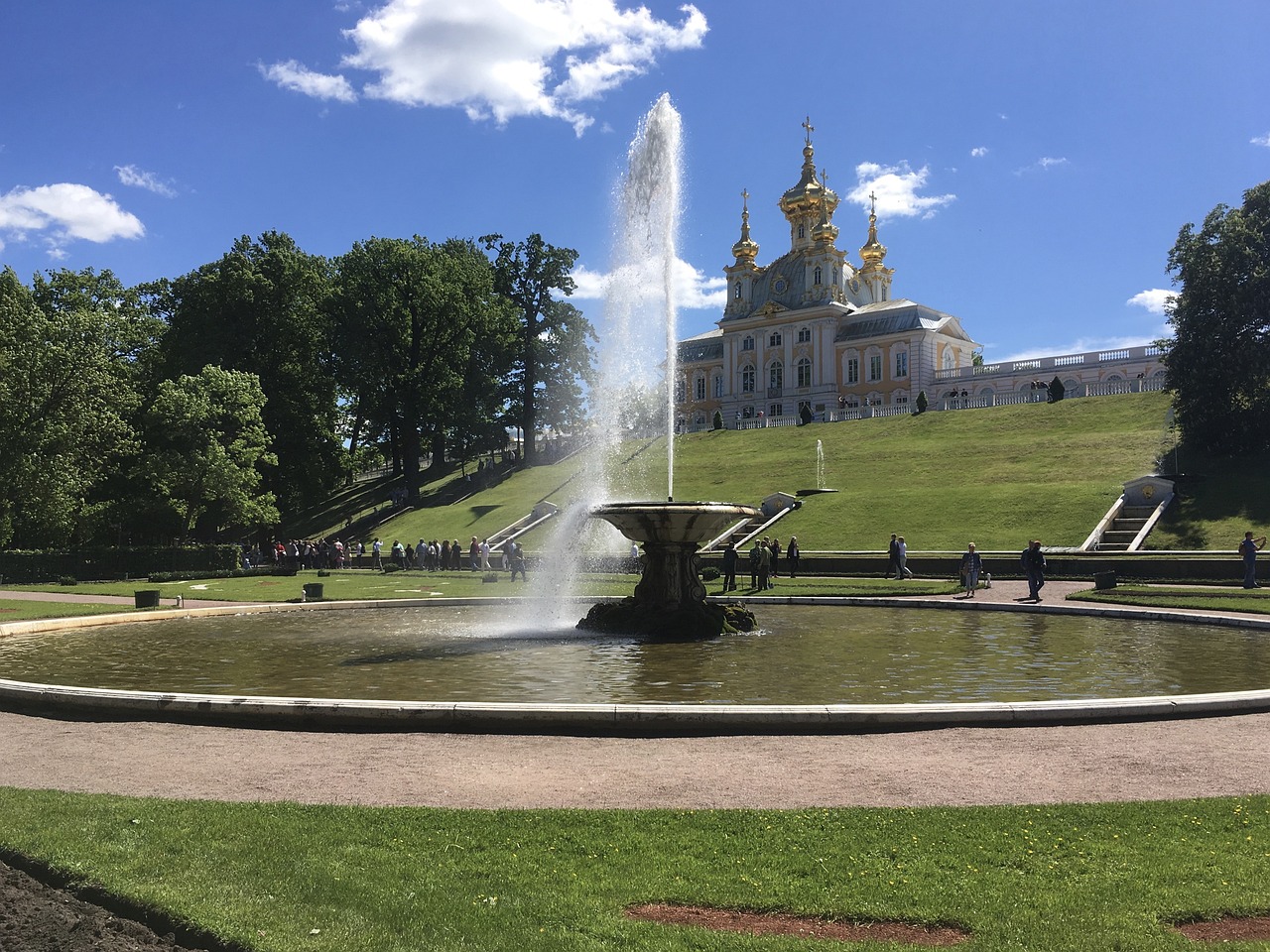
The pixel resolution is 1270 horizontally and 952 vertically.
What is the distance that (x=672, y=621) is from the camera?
1733 centimetres

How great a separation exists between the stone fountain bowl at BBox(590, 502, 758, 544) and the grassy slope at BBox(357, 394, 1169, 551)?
20945 millimetres

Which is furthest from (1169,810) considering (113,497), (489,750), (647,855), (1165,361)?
(113,497)

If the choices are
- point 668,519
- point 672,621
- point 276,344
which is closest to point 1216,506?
point 672,621

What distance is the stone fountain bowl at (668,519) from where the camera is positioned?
17.0 metres

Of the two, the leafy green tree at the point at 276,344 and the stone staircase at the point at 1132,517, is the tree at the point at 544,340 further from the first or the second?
the stone staircase at the point at 1132,517

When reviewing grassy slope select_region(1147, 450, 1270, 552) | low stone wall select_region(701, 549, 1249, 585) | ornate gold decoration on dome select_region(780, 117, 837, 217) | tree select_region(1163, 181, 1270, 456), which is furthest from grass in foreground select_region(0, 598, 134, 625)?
ornate gold decoration on dome select_region(780, 117, 837, 217)

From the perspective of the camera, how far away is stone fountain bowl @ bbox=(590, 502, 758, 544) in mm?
16953

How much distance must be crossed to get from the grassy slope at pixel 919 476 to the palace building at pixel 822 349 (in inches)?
715

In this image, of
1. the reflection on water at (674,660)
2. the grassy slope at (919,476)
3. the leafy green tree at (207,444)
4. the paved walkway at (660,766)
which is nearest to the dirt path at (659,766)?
the paved walkway at (660,766)

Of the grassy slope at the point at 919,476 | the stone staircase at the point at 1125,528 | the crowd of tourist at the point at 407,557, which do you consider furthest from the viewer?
the crowd of tourist at the point at 407,557

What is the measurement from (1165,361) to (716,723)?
43772mm

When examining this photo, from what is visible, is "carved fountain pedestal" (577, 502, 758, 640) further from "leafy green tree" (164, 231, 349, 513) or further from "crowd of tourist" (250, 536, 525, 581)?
"leafy green tree" (164, 231, 349, 513)

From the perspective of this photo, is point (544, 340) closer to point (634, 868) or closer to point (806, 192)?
point (806, 192)

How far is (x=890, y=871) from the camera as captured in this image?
17.4 ft
